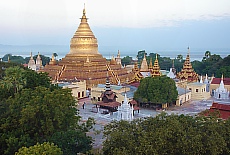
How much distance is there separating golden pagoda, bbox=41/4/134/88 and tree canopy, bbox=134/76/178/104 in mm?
12952

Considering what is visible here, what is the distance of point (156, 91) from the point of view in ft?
107

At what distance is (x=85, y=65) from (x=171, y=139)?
34039 millimetres

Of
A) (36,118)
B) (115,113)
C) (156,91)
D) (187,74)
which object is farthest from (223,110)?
(187,74)

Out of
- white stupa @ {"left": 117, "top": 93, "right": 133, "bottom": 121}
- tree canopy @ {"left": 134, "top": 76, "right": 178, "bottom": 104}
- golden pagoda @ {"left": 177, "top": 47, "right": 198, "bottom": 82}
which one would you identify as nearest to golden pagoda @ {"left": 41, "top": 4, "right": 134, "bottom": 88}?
golden pagoda @ {"left": 177, "top": 47, "right": 198, "bottom": 82}

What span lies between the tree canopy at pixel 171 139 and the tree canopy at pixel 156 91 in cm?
1721

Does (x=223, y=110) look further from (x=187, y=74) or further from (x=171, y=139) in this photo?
(x=187, y=74)

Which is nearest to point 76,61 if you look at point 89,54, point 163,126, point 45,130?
point 89,54

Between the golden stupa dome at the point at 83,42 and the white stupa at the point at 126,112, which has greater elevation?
the golden stupa dome at the point at 83,42

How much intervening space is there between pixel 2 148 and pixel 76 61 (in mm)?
33792

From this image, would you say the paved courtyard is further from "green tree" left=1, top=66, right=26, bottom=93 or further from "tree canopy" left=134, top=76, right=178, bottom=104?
"green tree" left=1, top=66, right=26, bottom=93

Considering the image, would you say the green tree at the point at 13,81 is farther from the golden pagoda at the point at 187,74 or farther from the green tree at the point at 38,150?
the golden pagoda at the point at 187,74

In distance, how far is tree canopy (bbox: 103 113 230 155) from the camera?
13.6 m

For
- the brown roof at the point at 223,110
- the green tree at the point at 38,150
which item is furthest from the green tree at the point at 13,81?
the brown roof at the point at 223,110

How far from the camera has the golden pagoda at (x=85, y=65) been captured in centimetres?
4600
